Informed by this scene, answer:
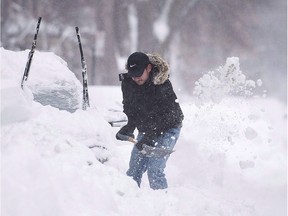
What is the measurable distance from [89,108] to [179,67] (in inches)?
631

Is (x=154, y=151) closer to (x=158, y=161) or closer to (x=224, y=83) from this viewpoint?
(x=158, y=161)

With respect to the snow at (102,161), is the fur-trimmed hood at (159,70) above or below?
above

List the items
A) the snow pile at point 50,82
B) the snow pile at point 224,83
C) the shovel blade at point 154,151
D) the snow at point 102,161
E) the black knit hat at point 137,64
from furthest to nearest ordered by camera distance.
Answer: the snow pile at point 224,83, the snow pile at point 50,82, the shovel blade at point 154,151, the black knit hat at point 137,64, the snow at point 102,161

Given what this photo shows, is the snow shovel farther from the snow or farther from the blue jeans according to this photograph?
the snow

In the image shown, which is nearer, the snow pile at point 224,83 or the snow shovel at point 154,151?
the snow shovel at point 154,151

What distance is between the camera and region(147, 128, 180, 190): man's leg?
4.19 m

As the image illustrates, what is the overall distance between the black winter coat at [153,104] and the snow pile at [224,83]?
237cm

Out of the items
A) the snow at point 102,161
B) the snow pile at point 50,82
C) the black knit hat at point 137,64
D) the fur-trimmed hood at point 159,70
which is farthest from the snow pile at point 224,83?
the black knit hat at point 137,64

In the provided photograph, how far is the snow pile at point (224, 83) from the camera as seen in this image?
6.41m

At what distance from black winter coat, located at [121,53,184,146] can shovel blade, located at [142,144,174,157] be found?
6cm

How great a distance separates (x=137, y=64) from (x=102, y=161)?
0.91m

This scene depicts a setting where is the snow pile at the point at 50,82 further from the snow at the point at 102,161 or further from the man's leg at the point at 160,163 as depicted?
the man's leg at the point at 160,163

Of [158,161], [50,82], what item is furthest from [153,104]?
[50,82]

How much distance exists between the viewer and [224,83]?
664 cm
